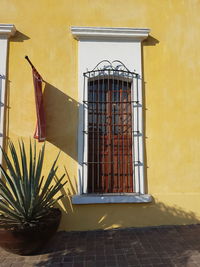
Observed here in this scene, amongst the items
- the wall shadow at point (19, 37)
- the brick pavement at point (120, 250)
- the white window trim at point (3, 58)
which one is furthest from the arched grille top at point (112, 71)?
the brick pavement at point (120, 250)

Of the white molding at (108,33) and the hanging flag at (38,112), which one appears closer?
the hanging flag at (38,112)

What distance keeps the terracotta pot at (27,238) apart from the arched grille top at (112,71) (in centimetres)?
296

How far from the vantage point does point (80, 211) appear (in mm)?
4031

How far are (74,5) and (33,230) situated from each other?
14.6 ft

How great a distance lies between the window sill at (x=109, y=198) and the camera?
3980mm

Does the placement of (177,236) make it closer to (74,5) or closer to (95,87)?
(95,87)

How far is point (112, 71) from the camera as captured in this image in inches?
173

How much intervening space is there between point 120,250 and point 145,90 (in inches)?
121

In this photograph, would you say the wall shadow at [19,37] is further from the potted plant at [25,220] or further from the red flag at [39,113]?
the potted plant at [25,220]

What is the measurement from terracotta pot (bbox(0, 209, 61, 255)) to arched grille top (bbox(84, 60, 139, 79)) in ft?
9.70

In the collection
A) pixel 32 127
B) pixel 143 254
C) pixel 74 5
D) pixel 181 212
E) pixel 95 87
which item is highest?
pixel 74 5

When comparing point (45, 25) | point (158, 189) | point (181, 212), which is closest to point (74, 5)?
point (45, 25)

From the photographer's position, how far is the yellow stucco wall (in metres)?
4.14

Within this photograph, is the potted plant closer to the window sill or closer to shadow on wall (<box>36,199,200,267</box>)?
shadow on wall (<box>36,199,200,267</box>)
